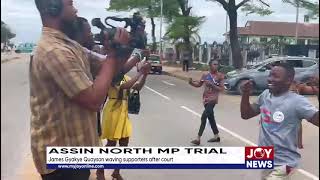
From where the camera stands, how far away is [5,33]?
243 cm

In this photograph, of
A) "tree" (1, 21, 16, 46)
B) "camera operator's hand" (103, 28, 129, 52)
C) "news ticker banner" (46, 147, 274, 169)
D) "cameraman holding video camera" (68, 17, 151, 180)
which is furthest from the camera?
"cameraman holding video camera" (68, 17, 151, 180)

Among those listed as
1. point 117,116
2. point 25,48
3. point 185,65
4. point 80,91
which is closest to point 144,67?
point 25,48

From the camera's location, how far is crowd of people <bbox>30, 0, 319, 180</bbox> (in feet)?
Result: 6.54

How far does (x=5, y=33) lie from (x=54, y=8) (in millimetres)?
404

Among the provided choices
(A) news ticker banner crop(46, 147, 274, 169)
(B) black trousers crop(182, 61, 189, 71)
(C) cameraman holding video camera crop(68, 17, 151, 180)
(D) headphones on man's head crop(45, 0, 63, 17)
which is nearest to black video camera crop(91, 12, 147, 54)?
(D) headphones on man's head crop(45, 0, 63, 17)

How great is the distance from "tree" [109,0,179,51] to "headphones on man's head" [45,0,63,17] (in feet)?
1.85

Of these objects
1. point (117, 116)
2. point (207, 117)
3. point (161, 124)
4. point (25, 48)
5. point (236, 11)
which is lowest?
point (161, 124)

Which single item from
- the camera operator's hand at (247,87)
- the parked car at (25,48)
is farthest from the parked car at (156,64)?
the parked car at (25,48)

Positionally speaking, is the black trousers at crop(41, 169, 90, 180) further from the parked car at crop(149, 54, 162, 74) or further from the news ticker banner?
the parked car at crop(149, 54, 162, 74)

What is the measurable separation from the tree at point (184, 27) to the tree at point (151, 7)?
0.04 m

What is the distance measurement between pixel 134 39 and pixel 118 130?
1.87 meters

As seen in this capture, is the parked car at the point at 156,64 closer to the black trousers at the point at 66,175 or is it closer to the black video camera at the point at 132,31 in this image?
the black video camera at the point at 132,31

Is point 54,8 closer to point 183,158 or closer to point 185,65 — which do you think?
point 183,158

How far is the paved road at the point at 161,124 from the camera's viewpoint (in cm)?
277
